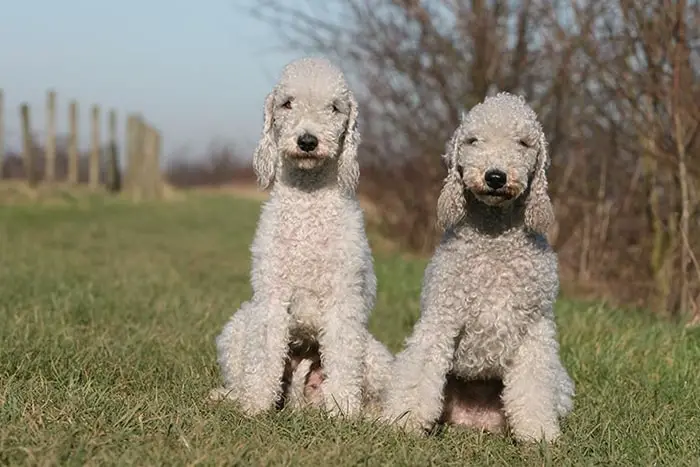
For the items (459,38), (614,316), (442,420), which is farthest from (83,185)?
(442,420)

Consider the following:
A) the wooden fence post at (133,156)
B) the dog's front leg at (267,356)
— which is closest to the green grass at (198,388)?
the dog's front leg at (267,356)

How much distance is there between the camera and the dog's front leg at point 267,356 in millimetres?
4637

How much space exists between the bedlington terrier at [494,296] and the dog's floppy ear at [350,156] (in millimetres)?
506

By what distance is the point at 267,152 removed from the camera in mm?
4852

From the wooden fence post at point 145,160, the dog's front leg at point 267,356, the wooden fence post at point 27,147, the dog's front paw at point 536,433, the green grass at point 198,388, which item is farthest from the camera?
the wooden fence post at point 145,160

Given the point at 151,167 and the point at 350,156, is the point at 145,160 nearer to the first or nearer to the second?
the point at 151,167

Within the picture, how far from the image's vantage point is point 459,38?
432 inches

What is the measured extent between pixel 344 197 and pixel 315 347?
872 millimetres

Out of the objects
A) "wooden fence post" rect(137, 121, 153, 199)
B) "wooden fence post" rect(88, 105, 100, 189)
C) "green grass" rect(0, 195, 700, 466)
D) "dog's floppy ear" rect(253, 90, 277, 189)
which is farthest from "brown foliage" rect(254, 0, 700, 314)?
"wooden fence post" rect(137, 121, 153, 199)

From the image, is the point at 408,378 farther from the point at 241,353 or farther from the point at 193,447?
the point at 193,447

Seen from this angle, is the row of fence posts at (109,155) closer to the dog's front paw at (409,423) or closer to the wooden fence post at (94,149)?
the wooden fence post at (94,149)

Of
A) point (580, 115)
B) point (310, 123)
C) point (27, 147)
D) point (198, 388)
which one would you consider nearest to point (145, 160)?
point (27, 147)

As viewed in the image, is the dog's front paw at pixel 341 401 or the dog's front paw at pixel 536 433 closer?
the dog's front paw at pixel 536 433

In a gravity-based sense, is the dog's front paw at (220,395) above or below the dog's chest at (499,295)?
below
